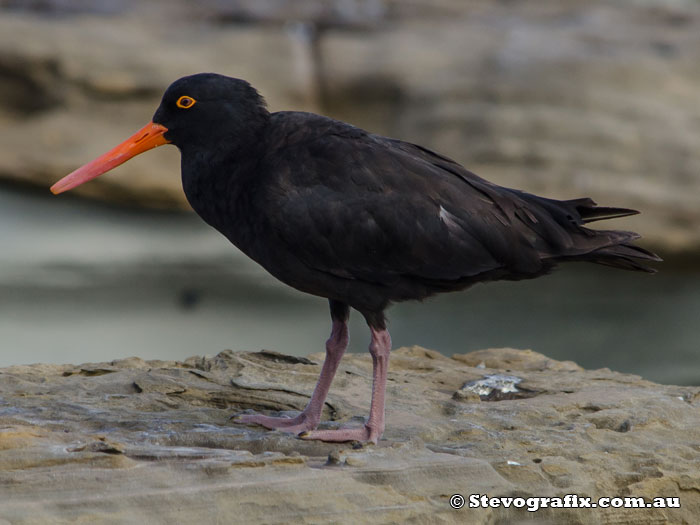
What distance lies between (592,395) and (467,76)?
4.37 metres

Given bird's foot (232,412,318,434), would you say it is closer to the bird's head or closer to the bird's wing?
the bird's wing

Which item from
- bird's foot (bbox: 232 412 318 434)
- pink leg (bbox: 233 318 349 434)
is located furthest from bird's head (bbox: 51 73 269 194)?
bird's foot (bbox: 232 412 318 434)

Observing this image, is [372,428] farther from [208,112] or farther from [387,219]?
[208,112]

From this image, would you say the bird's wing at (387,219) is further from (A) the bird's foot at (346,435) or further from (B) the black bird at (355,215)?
(A) the bird's foot at (346,435)

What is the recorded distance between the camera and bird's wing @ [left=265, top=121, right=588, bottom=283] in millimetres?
3900

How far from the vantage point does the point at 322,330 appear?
914 centimetres

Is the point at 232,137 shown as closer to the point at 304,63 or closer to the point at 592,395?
the point at 592,395

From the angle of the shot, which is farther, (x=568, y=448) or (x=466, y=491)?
(x=568, y=448)

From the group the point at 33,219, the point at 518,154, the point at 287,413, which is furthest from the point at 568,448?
the point at 33,219

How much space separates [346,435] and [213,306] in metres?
5.06

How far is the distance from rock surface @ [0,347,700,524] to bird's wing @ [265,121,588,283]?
29.9 inches

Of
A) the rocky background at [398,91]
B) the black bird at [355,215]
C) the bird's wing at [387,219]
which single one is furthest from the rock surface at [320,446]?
the rocky background at [398,91]

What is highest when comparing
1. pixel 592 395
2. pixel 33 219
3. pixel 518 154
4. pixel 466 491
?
A: pixel 518 154

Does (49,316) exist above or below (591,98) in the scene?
below
